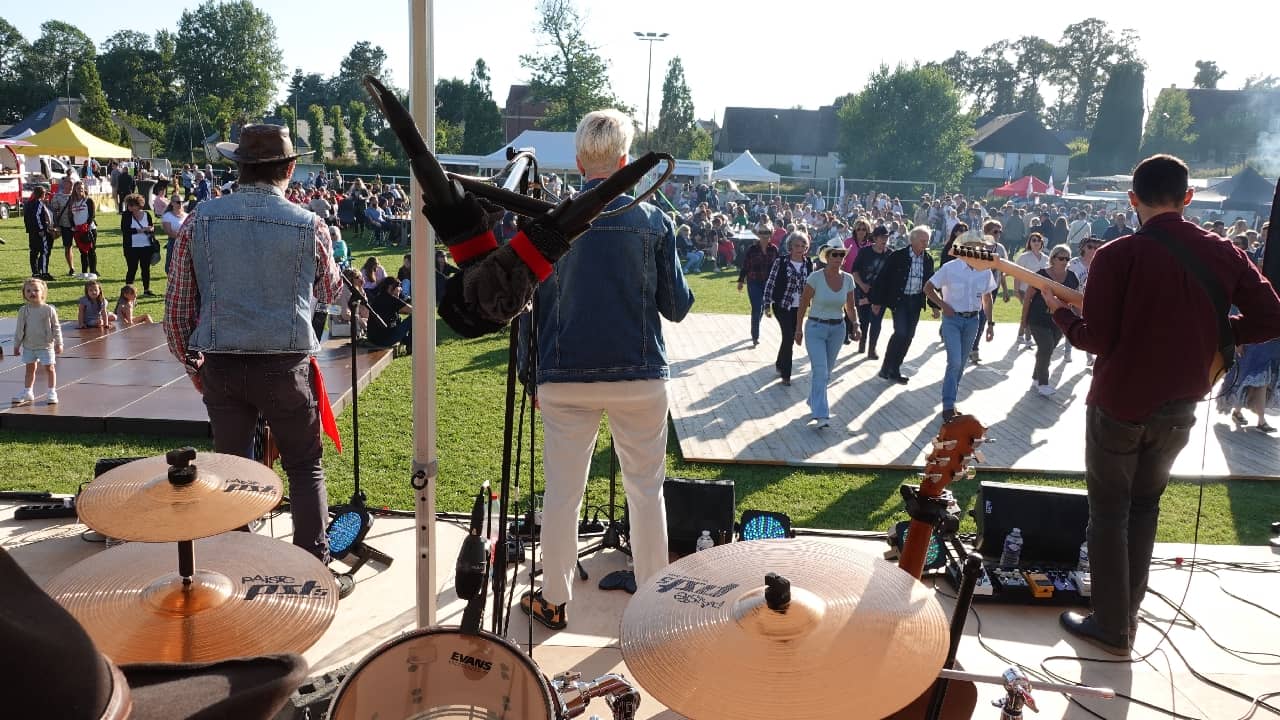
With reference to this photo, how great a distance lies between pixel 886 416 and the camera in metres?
9.05

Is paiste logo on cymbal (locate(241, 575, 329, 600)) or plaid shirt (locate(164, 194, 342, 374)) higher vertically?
plaid shirt (locate(164, 194, 342, 374))

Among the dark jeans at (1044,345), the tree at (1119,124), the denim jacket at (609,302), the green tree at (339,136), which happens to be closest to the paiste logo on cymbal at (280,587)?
the denim jacket at (609,302)

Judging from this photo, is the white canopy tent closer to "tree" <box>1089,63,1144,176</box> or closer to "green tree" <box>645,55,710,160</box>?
"green tree" <box>645,55,710,160</box>

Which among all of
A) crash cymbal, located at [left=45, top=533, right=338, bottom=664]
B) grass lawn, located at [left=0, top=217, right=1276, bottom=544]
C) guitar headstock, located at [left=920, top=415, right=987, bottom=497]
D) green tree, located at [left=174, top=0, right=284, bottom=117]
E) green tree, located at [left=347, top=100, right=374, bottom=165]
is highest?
green tree, located at [left=174, top=0, right=284, bottom=117]

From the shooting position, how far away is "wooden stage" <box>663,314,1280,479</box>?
764cm

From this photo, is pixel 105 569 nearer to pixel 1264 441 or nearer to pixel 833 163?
pixel 1264 441

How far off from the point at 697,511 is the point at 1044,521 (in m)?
1.98

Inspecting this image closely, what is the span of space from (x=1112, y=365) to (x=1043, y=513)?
→ 1.49m

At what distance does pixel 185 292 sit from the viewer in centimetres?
398

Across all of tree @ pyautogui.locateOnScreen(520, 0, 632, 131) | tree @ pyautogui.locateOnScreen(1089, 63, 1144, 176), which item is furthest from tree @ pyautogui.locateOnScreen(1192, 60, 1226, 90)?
tree @ pyautogui.locateOnScreen(520, 0, 632, 131)

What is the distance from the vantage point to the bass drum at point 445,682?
192cm

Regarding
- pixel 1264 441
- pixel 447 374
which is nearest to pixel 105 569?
pixel 447 374

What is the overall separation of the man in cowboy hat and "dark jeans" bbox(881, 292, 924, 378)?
7783 mm

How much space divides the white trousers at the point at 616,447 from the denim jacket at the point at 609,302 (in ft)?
0.28
